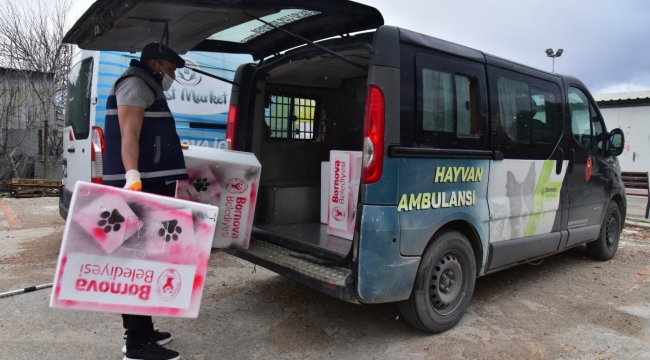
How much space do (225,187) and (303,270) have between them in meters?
0.90

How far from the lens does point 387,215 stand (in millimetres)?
3055

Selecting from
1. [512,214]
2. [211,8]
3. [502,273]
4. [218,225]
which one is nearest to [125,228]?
[218,225]

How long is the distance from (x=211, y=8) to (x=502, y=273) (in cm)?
421

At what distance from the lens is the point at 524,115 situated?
4.26 metres

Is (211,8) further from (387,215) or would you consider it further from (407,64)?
(387,215)

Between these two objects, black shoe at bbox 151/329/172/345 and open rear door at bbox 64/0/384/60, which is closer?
open rear door at bbox 64/0/384/60

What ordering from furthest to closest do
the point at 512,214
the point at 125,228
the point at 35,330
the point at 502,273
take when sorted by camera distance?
the point at 502,273
the point at 512,214
the point at 35,330
the point at 125,228

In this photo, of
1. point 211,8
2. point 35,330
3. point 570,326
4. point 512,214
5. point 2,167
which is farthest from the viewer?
point 2,167

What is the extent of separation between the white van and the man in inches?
71.4

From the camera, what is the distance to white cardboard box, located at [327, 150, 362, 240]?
3984 millimetres

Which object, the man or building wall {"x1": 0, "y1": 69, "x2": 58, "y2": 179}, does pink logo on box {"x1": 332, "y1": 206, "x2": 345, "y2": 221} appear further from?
building wall {"x1": 0, "y1": 69, "x2": 58, "y2": 179}

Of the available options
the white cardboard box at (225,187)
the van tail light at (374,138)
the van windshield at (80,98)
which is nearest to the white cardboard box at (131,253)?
the white cardboard box at (225,187)

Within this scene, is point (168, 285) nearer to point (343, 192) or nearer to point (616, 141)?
point (343, 192)

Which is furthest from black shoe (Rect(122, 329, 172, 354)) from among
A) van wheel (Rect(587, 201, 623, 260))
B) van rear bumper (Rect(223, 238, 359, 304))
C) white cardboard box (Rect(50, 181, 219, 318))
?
van wheel (Rect(587, 201, 623, 260))
